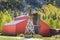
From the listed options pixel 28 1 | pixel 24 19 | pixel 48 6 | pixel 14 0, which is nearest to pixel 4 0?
pixel 14 0

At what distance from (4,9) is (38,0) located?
17.5 meters

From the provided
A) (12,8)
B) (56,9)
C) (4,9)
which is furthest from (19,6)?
(56,9)

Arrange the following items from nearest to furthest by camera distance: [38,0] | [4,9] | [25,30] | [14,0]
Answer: [25,30], [4,9], [14,0], [38,0]

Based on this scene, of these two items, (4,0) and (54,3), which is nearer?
(4,0)

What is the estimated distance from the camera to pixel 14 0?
72438 mm

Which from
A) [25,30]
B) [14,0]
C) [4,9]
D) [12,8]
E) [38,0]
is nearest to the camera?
[25,30]

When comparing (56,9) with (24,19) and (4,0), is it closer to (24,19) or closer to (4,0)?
(4,0)

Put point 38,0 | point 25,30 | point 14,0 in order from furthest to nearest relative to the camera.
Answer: point 38,0, point 14,0, point 25,30

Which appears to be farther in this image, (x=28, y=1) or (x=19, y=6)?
(x=28, y=1)

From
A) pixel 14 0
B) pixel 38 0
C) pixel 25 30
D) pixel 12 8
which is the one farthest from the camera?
pixel 38 0

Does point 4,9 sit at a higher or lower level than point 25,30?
higher

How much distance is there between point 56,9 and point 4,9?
67.4ft

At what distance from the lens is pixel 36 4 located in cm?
7550

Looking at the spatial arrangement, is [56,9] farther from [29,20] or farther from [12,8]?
[29,20]
